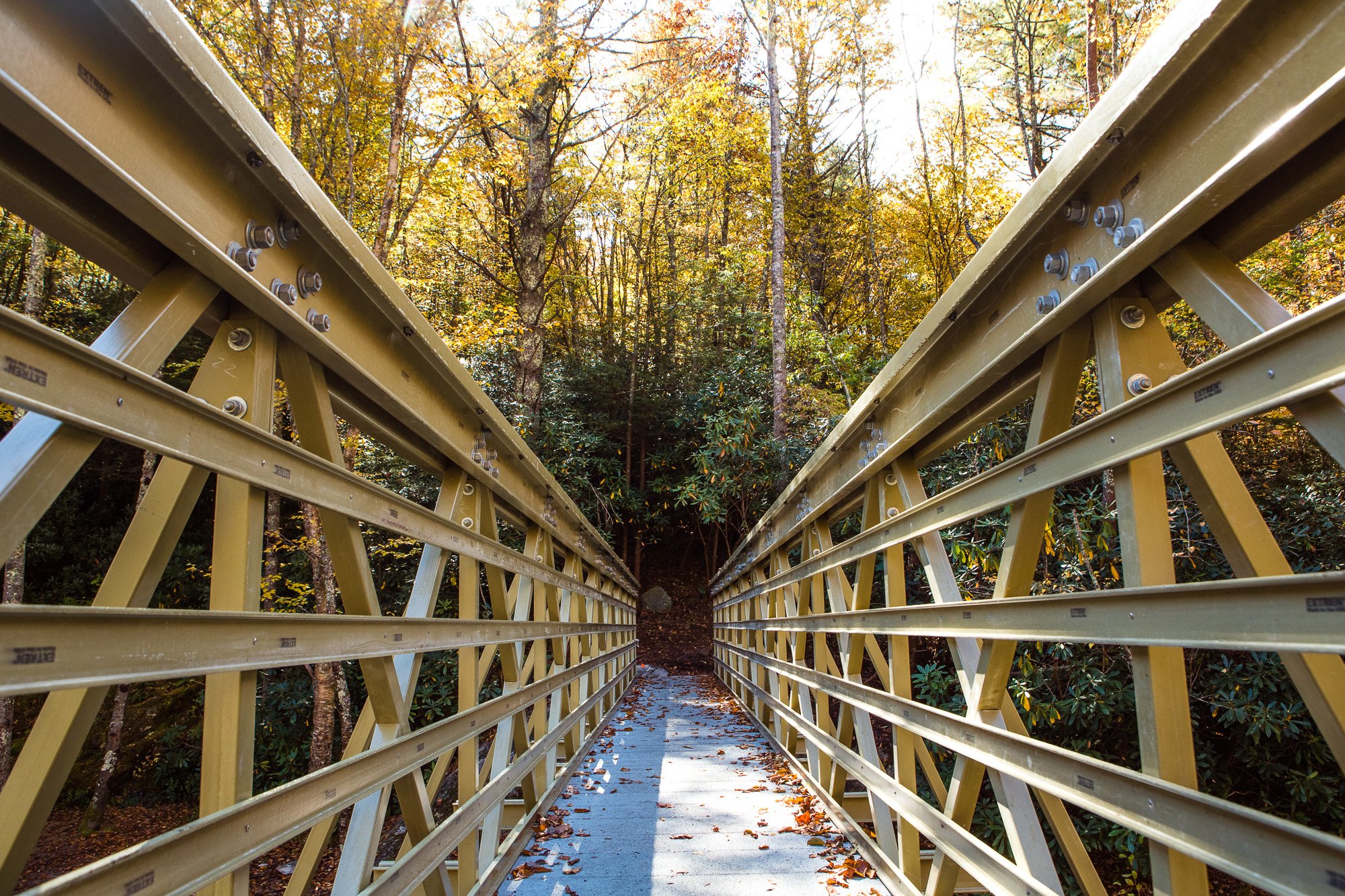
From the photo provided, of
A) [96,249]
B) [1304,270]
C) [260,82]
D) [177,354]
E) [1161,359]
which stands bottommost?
[1161,359]

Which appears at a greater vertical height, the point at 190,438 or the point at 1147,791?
the point at 190,438

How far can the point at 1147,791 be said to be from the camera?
1.02 m

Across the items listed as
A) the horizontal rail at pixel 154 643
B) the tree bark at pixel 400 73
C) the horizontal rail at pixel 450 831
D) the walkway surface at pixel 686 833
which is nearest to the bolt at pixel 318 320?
the horizontal rail at pixel 154 643

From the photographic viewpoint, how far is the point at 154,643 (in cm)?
84

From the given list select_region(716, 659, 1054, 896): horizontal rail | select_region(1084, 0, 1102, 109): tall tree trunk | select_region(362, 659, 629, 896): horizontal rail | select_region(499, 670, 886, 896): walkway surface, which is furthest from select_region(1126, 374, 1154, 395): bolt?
select_region(1084, 0, 1102, 109): tall tree trunk

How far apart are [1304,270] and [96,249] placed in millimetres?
7642

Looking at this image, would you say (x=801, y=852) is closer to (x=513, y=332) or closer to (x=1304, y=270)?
(x=1304, y=270)

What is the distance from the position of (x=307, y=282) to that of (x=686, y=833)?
8.28 ft

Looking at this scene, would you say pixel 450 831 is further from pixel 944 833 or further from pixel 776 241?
pixel 776 241

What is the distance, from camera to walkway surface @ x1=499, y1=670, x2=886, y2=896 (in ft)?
7.87

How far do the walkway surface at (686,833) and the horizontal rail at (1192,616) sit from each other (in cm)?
140

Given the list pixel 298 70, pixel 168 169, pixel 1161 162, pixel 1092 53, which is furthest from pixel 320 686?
pixel 1092 53

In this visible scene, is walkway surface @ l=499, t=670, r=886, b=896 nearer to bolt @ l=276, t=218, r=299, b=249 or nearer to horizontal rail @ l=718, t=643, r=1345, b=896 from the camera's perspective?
horizontal rail @ l=718, t=643, r=1345, b=896

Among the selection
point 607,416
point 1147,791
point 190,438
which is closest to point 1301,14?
point 1147,791
